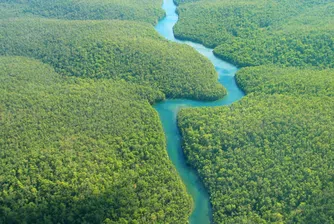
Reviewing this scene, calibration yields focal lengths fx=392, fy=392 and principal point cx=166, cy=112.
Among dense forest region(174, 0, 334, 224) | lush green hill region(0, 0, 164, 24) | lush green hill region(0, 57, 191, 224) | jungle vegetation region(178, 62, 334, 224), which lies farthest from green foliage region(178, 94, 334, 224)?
lush green hill region(0, 0, 164, 24)

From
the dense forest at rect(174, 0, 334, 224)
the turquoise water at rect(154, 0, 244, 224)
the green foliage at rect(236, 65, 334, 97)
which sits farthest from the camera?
the green foliage at rect(236, 65, 334, 97)

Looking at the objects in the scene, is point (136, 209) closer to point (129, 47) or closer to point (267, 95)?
point (267, 95)

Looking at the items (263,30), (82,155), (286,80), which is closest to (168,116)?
(82,155)

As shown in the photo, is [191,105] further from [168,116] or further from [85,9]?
[85,9]

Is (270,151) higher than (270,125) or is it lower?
lower

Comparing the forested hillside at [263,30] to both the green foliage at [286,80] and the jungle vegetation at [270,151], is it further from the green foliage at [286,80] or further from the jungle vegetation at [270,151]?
the jungle vegetation at [270,151]

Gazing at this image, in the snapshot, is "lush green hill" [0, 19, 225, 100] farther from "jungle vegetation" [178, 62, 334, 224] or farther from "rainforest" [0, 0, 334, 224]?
"jungle vegetation" [178, 62, 334, 224]

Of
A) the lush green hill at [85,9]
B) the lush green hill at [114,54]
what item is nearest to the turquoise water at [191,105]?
the lush green hill at [114,54]
